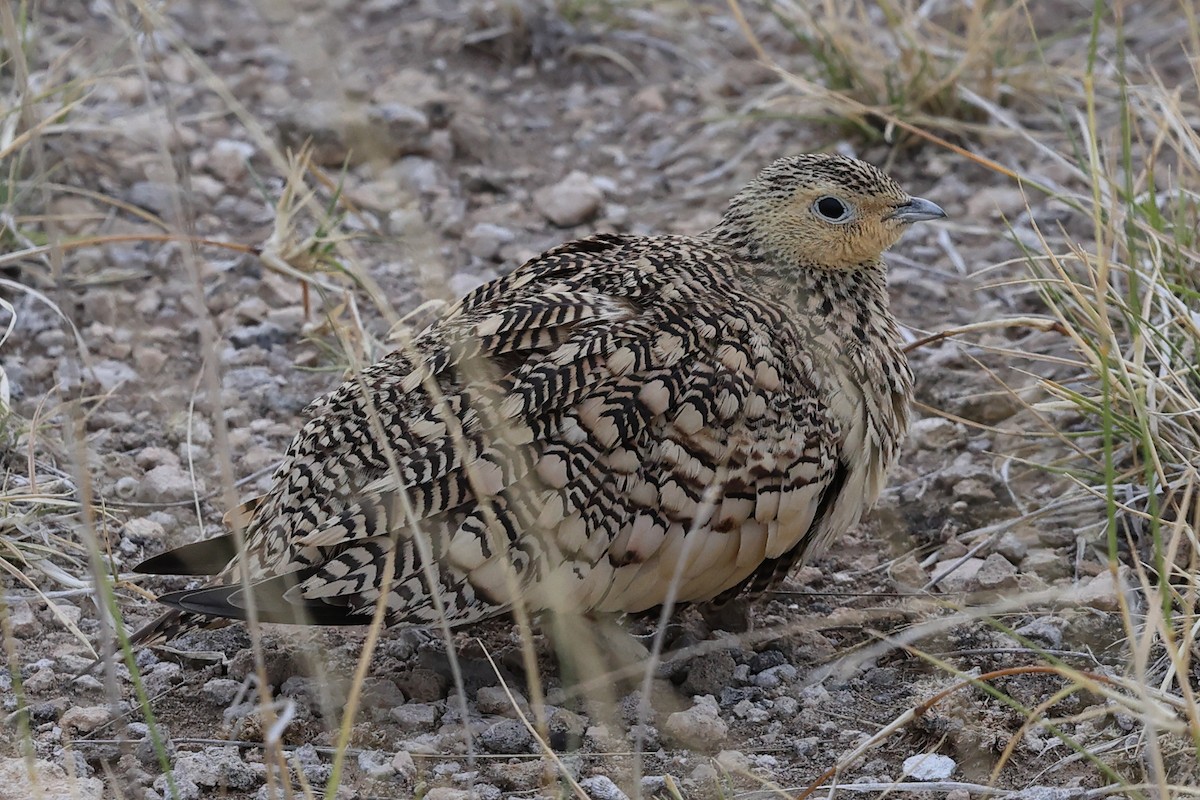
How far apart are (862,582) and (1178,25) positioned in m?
3.55

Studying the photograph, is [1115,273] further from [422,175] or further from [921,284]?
[422,175]

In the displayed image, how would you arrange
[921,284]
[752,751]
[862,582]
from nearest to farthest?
[752,751] → [862,582] → [921,284]

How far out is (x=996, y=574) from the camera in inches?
136

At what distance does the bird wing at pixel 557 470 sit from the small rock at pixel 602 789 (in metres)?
0.41

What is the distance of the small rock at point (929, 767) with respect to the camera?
9.17 ft

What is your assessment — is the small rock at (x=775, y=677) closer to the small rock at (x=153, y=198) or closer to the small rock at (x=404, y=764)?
the small rock at (x=404, y=764)

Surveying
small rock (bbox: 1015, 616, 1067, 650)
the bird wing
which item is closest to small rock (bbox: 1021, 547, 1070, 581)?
small rock (bbox: 1015, 616, 1067, 650)

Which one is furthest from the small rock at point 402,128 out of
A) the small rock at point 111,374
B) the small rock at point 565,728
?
the small rock at point 565,728

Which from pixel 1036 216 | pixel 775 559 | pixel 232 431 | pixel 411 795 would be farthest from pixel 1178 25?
pixel 411 795

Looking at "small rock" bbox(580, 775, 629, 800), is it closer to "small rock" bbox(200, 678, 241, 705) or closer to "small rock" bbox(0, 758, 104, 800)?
"small rock" bbox(200, 678, 241, 705)

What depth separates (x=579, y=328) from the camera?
3.11 m

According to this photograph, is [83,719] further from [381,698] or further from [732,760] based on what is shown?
[732,760]

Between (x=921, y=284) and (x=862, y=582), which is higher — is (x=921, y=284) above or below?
above

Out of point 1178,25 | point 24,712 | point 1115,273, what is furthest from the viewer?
point 1178,25
